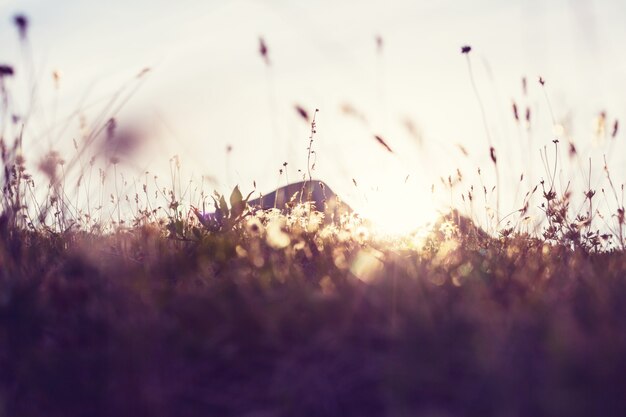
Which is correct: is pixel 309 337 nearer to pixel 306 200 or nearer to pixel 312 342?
pixel 312 342

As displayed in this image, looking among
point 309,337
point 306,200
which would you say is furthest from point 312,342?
point 306,200

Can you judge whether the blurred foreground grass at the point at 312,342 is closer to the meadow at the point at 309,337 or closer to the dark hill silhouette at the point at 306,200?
the meadow at the point at 309,337

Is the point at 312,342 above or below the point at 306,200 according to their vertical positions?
below

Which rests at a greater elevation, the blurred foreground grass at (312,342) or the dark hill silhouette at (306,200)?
the dark hill silhouette at (306,200)

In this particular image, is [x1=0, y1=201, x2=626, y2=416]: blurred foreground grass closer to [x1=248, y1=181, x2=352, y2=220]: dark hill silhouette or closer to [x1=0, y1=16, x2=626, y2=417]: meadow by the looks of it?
[x1=0, y1=16, x2=626, y2=417]: meadow

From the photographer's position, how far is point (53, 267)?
2.57 m

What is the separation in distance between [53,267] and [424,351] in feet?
5.40

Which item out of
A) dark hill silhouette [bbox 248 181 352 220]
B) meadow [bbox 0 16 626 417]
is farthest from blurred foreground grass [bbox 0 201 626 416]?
dark hill silhouette [bbox 248 181 352 220]

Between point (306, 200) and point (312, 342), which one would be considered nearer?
point (312, 342)

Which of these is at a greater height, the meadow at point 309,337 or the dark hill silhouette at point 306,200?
the dark hill silhouette at point 306,200

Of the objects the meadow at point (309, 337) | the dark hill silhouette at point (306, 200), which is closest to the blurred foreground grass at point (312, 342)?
the meadow at point (309, 337)

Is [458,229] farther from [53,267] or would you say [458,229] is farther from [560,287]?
[53,267]

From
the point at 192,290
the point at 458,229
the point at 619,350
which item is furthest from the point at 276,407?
the point at 458,229

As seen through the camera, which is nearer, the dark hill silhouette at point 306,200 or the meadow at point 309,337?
the meadow at point 309,337
